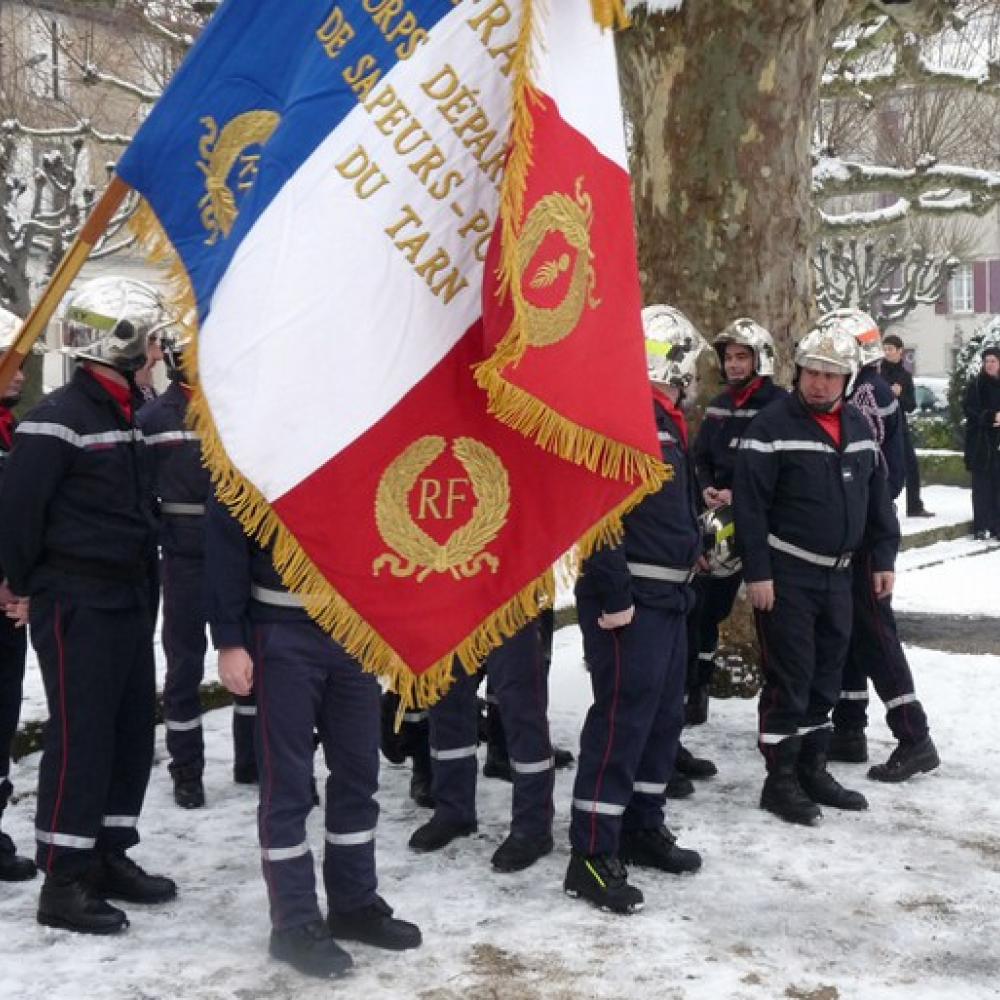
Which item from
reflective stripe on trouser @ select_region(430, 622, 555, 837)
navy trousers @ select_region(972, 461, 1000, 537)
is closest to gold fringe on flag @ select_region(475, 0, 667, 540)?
reflective stripe on trouser @ select_region(430, 622, 555, 837)

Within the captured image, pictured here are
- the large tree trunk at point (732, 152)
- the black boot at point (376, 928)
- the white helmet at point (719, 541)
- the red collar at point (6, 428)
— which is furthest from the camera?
the large tree trunk at point (732, 152)

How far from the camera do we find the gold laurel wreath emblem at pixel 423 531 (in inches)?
181

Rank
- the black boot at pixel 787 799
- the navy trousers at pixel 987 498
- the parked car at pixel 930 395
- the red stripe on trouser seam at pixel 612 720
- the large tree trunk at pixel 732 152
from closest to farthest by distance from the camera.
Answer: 1. the red stripe on trouser seam at pixel 612 720
2. the black boot at pixel 787 799
3. the large tree trunk at pixel 732 152
4. the navy trousers at pixel 987 498
5. the parked car at pixel 930 395

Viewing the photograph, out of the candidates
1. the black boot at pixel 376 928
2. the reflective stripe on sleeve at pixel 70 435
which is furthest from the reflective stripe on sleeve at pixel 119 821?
the reflective stripe on sleeve at pixel 70 435

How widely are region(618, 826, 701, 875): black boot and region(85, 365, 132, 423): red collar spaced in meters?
2.37

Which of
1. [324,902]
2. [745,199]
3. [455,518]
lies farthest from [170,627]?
[745,199]

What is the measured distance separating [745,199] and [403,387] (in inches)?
166

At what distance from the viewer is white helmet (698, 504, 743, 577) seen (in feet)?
23.1

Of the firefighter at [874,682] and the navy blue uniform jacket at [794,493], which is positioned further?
the firefighter at [874,682]

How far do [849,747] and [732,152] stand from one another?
3252 mm

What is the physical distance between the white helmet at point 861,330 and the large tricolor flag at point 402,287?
1.93m

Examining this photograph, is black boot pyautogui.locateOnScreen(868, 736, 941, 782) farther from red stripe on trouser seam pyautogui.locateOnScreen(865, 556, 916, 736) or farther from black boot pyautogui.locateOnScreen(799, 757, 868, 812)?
black boot pyautogui.locateOnScreen(799, 757, 868, 812)

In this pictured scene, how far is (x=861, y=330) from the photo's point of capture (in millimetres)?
6828

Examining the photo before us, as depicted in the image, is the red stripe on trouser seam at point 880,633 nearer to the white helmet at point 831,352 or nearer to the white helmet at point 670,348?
the white helmet at point 831,352
